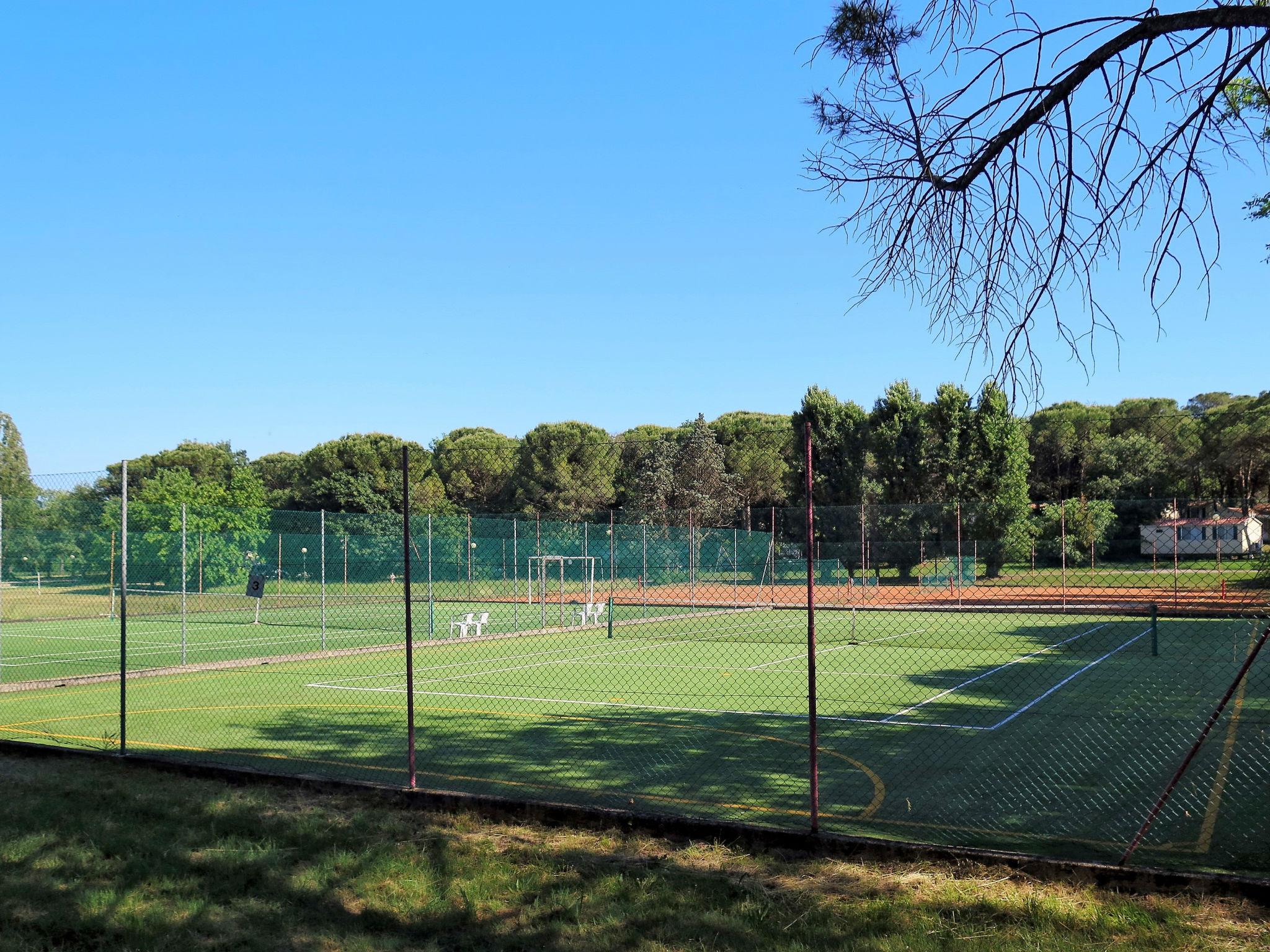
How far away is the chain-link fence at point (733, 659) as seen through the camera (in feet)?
27.0

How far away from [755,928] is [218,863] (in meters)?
3.20

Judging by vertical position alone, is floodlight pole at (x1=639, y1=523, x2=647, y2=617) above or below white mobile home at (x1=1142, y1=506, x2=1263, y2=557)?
below

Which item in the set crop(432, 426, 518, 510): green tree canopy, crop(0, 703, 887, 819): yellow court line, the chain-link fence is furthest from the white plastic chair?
crop(432, 426, 518, 510): green tree canopy

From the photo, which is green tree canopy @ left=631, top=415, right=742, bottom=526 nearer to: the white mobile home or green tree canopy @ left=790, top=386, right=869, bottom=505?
green tree canopy @ left=790, top=386, right=869, bottom=505

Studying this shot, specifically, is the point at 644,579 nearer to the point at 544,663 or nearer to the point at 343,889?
the point at 544,663


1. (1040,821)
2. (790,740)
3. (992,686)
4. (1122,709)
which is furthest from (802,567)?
(1040,821)

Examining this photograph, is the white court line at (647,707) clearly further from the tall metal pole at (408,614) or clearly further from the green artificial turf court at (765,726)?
the tall metal pole at (408,614)

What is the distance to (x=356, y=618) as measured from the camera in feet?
86.8

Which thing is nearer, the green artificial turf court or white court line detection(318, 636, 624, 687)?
the green artificial turf court

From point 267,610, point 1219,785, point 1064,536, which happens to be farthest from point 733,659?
point 267,610

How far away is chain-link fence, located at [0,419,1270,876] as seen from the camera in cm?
824

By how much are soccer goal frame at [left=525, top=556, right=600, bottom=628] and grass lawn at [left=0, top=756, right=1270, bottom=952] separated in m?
17.7

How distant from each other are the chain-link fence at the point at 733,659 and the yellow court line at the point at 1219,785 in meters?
0.05

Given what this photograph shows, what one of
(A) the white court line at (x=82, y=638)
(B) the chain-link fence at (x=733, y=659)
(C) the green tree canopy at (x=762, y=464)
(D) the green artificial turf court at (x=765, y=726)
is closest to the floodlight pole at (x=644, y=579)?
(B) the chain-link fence at (x=733, y=659)
